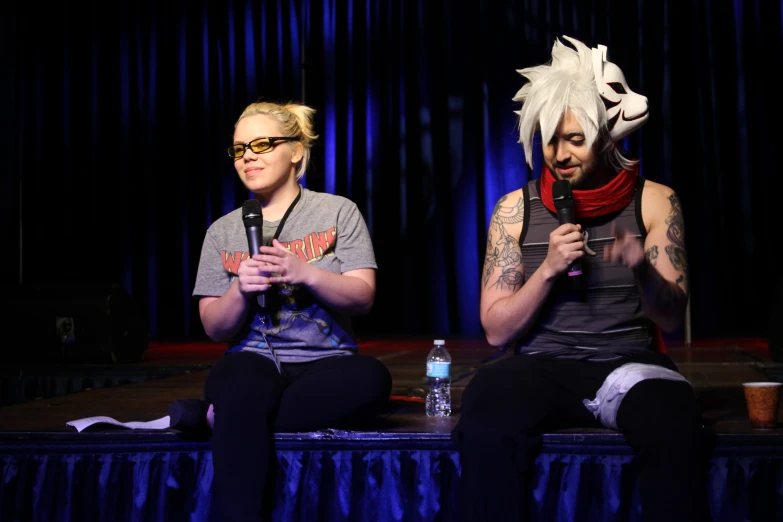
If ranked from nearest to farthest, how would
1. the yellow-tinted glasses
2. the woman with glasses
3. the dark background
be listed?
the woman with glasses < the yellow-tinted glasses < the dark background

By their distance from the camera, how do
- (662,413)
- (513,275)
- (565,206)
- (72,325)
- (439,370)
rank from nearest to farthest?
(662,413) → (565,206) → (513,275) → (439,370) → (72,325)

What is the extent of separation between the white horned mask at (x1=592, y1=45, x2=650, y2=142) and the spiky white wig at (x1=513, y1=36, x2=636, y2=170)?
2cm

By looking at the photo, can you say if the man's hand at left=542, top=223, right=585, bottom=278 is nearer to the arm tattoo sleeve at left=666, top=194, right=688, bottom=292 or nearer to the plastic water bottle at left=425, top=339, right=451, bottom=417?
the arm tattoo sleeve at left=666, top=194, right=688, bottom=292

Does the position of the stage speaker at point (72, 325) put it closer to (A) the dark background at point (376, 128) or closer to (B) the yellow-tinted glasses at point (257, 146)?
(A) the dark background at point (376, 128)

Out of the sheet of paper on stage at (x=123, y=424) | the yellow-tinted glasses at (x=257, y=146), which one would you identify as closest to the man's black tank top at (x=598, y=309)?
the yellow-tinted glasses at (x=257, y=146)

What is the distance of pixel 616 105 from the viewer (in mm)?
2008

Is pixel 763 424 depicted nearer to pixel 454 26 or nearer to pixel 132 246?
pixel 454 26

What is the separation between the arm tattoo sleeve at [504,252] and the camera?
2.04 meters

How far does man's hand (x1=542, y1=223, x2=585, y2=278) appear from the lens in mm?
1786

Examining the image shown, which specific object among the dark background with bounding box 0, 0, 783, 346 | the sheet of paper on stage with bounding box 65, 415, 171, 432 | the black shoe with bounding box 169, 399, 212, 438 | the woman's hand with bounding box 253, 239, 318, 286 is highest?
the dark background with bounding box 0, 0, 783, 346

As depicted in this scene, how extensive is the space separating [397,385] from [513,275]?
1298 mm

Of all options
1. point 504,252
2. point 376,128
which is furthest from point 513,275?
point 376,128

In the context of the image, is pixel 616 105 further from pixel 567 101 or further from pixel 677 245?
pixel 677 245

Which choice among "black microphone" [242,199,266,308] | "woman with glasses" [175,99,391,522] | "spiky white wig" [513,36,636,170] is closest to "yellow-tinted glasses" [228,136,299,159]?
"woman with glasses" [175,99,391,522]
